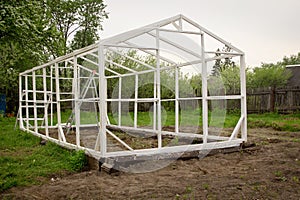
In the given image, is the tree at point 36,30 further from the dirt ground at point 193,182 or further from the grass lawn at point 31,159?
the dirt ground at point 193,182

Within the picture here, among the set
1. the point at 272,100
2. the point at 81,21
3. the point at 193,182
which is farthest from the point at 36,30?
the point at 81,21

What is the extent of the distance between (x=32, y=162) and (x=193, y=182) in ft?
9.79

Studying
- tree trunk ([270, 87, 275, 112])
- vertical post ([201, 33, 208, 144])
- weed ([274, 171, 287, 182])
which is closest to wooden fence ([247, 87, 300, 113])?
tree trunk ([270, 87, 275, 112])

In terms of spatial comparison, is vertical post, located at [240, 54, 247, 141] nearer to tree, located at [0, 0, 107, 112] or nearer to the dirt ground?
the dirt ground

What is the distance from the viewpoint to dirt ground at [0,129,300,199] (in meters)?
3.96

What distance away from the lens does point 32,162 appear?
5949 mm

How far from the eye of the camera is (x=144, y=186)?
432 centimetres

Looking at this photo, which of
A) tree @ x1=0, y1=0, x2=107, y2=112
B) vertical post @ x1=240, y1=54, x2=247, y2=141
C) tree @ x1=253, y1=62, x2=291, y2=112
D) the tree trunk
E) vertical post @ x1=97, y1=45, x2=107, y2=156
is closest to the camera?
vertical post @ x1=97, y1=45, x2=107, y2=156

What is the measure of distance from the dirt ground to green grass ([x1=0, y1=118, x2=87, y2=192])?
0.24m

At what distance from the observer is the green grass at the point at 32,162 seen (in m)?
4.94

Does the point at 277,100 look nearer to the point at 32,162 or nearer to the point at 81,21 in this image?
the point at 32,162

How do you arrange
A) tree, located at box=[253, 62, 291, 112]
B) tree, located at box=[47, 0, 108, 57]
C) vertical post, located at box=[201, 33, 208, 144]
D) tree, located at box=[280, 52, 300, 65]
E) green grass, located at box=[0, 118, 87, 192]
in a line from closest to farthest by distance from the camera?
green grass, located at box=[0, 118, 87, 192]
vertical post, located at box=[201, 33, 208, 144]
tree, located at box=[253, 62, 291, 112]
tree, located at box=[47, 0, 108, 57]
tree, located at box=[280, 52, 300, 65]

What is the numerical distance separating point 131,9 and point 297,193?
642 cm

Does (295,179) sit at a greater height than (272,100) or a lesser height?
lesser
